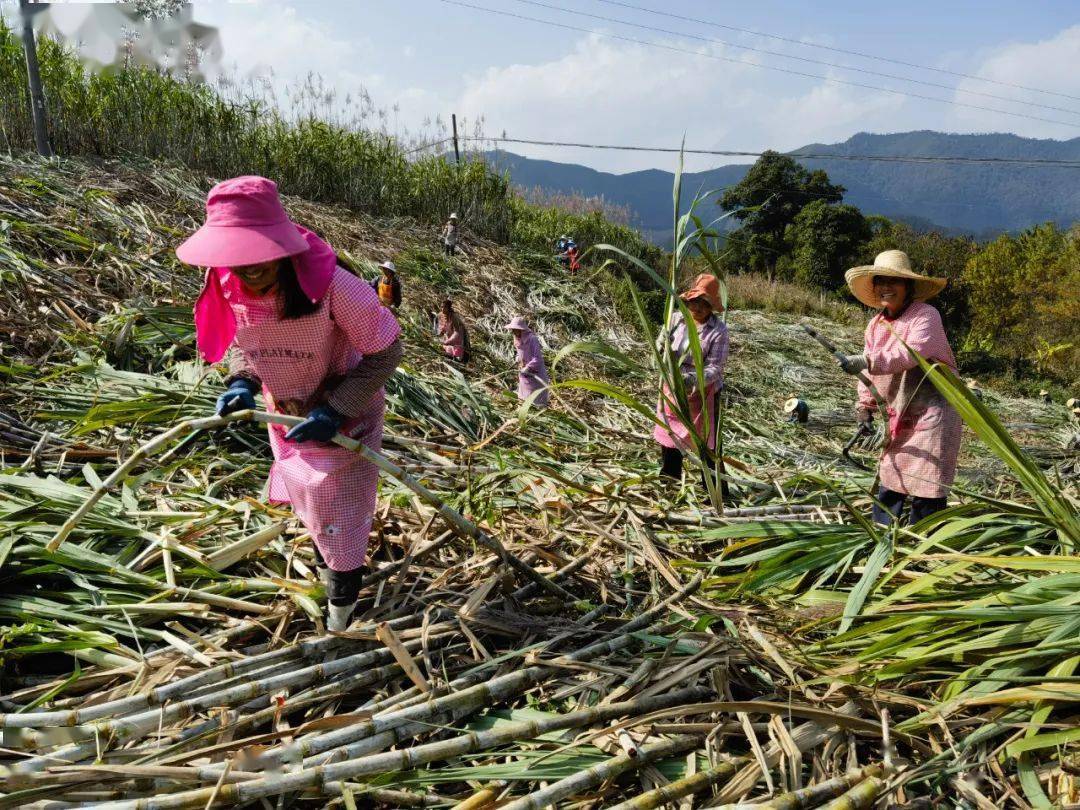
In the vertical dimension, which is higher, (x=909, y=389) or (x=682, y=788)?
(x=909, y=389)

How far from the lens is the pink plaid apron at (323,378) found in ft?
5.53

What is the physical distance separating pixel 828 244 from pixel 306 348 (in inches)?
1285

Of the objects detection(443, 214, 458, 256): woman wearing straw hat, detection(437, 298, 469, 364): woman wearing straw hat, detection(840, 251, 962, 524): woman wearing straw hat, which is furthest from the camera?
detection(443, 214, 458, 256): woman wearing straw hat

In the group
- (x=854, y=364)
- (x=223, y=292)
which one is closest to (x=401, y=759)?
(x=223, y=292)

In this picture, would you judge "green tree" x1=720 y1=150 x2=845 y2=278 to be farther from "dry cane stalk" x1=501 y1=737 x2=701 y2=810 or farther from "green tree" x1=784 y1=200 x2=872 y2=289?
"dry cane stalk" x1=501 y1=737 x2=701 y2=810

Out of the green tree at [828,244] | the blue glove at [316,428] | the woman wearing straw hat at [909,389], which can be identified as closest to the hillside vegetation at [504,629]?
the blue glove at [316,428]

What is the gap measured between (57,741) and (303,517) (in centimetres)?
70

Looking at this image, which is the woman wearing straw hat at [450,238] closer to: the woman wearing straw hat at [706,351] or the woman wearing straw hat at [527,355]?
the woman wearing straw hat at [527,355]

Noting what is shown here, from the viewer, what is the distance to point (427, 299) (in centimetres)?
849

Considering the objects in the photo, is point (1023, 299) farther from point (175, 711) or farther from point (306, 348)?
point (175, 711)

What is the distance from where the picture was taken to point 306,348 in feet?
5.68

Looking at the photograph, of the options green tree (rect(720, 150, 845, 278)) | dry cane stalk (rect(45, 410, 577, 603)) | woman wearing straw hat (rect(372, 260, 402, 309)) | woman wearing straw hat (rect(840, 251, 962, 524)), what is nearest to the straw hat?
woman wearing straw hat (rect(840, 251, 962, 524))

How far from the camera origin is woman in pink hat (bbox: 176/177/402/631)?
5.06 ft

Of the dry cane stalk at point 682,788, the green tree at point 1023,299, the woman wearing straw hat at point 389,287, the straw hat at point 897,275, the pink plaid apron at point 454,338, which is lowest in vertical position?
the green tree at point 1023,299
